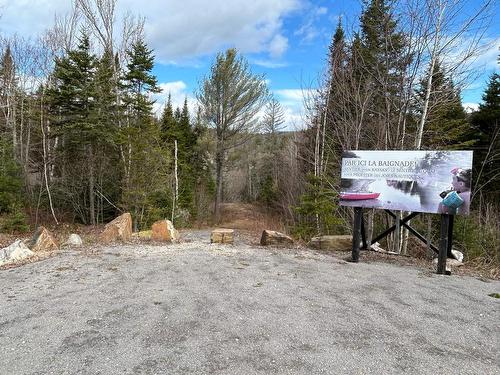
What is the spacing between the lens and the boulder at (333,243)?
8211 millimetres

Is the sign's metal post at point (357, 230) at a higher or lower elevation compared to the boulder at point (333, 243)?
higher

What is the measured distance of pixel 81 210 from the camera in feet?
59.3

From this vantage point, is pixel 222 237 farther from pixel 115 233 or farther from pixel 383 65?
pixel 383 65

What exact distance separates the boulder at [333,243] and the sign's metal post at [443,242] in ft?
7.61

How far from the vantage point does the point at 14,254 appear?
6.91 metres

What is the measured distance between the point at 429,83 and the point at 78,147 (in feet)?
49.1

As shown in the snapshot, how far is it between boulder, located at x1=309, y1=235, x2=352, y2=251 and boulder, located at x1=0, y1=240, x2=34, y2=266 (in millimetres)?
6121

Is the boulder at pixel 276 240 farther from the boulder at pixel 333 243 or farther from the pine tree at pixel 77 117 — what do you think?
the pine tree at pixel 77 117

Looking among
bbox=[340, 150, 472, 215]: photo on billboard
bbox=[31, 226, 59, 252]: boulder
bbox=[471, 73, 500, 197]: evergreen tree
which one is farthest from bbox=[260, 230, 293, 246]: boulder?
bbox=[471, 73, 500, 197]: evergreen tree

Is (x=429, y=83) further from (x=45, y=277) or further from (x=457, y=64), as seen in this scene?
(x=45, y=277)

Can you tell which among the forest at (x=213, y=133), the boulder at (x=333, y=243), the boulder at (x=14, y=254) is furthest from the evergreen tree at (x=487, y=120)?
the boulder at (x=14, y=254)

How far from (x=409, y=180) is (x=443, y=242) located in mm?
1158

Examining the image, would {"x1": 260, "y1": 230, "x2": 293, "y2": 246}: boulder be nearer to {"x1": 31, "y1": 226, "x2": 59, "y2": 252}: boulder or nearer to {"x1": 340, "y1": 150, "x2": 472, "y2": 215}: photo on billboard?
{"x1": 340, "y1": 150, "x2": 472, "y2": 215}: photo on billboard

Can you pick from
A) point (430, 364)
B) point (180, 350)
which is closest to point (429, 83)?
point (430, 364)
